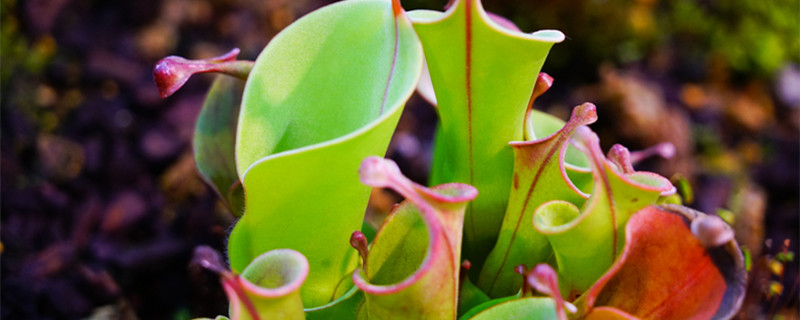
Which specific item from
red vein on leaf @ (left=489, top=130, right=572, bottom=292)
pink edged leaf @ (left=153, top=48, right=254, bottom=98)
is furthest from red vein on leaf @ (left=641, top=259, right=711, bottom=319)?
pink edged leaf @ (left=153, top=48, right=254, bottom=98)

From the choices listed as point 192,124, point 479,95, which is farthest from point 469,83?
point 192,124

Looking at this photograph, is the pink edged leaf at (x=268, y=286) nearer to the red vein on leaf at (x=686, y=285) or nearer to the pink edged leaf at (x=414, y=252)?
the pink edged leaf at (x=414, y=252)

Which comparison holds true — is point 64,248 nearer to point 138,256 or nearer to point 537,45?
point 138,256

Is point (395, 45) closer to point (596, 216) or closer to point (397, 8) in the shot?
point (397, 8)

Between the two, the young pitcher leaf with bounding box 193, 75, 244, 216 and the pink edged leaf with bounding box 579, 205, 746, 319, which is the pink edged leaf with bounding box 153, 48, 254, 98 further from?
the pink edged leaf with bounding box 579, 205, 746, 319

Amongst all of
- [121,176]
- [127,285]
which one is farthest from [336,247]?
[121,176]

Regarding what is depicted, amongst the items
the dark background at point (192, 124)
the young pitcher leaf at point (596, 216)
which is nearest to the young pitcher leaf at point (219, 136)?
the dark background at point (192, 124)
